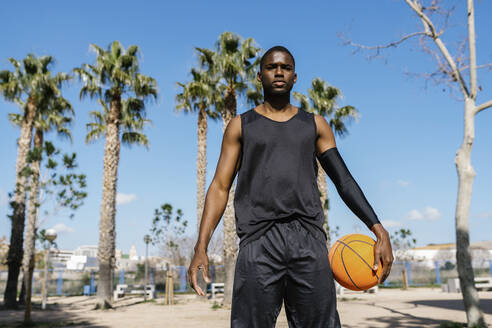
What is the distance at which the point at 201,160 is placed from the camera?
64.9ft

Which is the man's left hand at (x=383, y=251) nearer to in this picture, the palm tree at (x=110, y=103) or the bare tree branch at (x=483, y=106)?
the bare tree branch at (x=483, y=106)

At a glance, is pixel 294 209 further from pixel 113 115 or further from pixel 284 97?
pixel 113 115

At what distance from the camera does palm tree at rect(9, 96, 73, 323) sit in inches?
687

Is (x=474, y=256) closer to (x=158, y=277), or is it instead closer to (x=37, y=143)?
(x=158, y=277)

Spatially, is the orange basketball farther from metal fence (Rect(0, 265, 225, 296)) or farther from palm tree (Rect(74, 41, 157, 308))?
metal fence (Rect(0, 265, 225, 296))

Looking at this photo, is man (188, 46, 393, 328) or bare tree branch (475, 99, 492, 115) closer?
man (188, 46, 393, 328)

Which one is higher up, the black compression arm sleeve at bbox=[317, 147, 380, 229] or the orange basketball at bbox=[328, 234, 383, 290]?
the black compression arm sleeve at bbox=[317, 147, 380, 229]

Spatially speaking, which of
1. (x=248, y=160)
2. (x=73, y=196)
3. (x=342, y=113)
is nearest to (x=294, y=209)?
(x=248, y=160)

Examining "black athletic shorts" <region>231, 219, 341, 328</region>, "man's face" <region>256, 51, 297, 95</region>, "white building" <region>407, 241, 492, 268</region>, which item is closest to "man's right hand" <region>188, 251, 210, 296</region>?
"black athletic shorts" <region>231, 219, 341, 328</region>

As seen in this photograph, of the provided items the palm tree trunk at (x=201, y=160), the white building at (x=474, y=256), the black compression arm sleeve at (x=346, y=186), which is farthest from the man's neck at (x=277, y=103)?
the palm tree trunk at (x=201, y=160)

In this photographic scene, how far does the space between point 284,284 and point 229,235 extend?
14.5 metres

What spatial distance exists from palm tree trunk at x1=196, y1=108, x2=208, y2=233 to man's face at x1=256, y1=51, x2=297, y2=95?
17.2m

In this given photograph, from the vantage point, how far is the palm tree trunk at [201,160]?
1957cm

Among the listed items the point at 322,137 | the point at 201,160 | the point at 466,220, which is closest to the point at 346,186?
the point at 322,137
